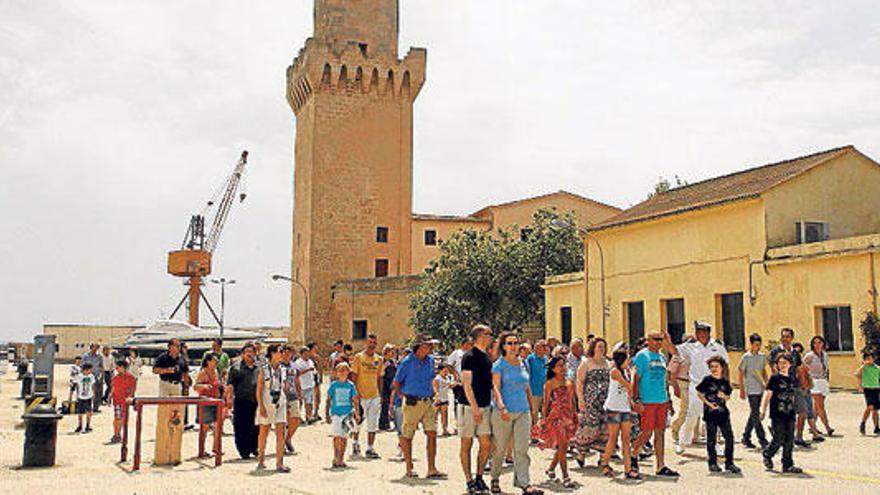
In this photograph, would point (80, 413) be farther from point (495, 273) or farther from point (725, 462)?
point (495, 273)

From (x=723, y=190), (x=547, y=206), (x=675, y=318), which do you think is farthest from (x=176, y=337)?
(x=723, y=190)

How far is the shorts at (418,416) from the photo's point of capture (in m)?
11.0

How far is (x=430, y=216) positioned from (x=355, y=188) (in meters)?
7.91

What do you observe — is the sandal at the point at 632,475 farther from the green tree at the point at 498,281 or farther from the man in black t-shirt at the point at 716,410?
the green tree at the point at 498,281

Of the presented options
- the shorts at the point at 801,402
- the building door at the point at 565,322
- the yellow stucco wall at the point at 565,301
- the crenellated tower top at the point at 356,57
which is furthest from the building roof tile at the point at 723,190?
the crenellated tower top at the point at 356,57

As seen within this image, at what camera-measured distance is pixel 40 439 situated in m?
11.8

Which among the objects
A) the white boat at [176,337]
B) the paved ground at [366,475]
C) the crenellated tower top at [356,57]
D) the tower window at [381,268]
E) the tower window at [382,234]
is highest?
the crenellated tower top at [356,57]

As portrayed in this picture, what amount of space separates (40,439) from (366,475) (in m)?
4.62

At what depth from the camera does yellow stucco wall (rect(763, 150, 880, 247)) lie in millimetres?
26000

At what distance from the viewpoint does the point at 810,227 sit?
1051 inches

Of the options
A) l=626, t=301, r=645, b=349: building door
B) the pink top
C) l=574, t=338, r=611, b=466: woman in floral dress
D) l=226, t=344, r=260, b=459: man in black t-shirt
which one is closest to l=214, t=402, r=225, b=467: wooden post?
l=226, t=344, r=260, b=459: man in black t-shirt

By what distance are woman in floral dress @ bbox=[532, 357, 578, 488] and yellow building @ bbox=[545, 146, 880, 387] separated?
1489cm

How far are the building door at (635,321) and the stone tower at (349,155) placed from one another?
2188 cm

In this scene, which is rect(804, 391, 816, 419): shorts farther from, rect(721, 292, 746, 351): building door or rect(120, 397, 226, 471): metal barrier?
rect(721, 292, 746, 351): building door
